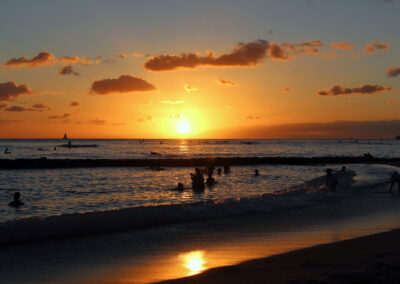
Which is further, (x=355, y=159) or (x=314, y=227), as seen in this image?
(x=355, y=159)

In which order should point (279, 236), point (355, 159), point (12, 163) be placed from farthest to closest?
point (355, 159) → point (12, 163) → point (279, 236)

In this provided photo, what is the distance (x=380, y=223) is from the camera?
47.5ft

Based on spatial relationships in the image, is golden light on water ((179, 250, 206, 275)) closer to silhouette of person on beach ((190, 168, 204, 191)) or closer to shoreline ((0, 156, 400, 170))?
silhouette of person on beach ((190, 168, 204, 191))

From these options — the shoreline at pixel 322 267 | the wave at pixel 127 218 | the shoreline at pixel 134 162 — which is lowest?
the shoreline at pixel 134 162

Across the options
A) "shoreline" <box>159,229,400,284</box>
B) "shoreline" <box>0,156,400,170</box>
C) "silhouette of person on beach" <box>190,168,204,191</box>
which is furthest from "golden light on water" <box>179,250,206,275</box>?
"shoreline" <box>0,156,400,170</box>

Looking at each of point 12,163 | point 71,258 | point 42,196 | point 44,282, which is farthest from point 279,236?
point 12,163

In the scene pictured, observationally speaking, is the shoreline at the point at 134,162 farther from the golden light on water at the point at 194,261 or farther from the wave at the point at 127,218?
the golden light on water at the point at 194,261

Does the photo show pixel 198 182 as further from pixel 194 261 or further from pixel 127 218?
pixel 194 261

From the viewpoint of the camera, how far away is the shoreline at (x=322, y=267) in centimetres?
765

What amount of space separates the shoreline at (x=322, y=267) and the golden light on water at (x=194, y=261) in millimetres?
396

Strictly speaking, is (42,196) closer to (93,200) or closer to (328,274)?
(93,200)

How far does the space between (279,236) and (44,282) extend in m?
7.67

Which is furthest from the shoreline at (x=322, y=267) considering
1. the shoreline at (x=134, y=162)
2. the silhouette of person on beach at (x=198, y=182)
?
the shoreline at (x=134, y=162)

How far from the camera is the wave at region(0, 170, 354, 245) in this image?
13.5 metres
